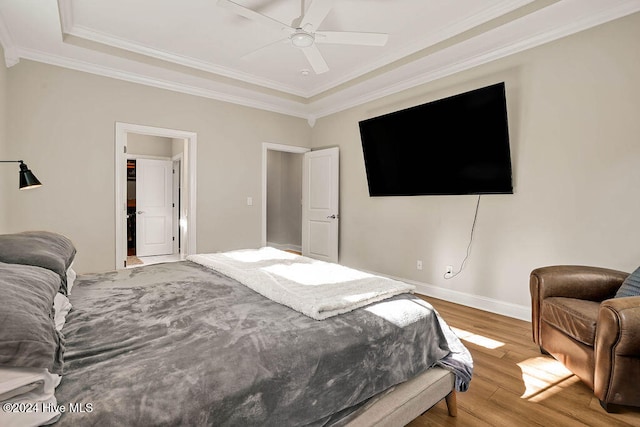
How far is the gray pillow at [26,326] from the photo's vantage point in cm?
79

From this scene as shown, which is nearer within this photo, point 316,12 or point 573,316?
point 573,316

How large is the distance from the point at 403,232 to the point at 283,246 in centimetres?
377

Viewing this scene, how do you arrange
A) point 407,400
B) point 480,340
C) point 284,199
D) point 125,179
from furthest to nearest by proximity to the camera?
point 284,199
point 125,179
point 480,340
point 407,400

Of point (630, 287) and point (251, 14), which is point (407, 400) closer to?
point (630, 287)

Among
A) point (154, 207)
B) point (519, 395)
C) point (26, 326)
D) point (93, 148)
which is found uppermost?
point (93, 148)

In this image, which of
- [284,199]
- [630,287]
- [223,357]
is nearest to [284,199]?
[284,199]

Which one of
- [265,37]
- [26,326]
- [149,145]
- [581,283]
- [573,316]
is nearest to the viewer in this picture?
[26,326]

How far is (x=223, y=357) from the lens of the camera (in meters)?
1.04

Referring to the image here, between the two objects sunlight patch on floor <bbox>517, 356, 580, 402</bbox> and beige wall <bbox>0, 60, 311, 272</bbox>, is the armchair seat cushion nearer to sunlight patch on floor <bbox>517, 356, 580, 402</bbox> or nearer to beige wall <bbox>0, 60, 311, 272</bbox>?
sunlight patch on floor <bbox>517, 356, 580, 402</bbox>

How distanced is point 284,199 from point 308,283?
5.70 m

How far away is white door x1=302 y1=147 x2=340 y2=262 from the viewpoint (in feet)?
16.4

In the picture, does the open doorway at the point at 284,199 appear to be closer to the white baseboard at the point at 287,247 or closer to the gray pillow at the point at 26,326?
the white baseboard at the point at 287,247

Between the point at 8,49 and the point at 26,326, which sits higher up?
the point at 8,49

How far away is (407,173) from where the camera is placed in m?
3.97
